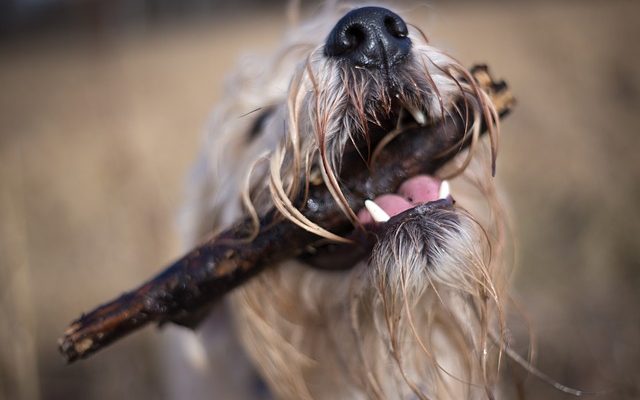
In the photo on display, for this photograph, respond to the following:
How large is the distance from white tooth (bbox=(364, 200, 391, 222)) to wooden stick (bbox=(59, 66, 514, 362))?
2.1 inches

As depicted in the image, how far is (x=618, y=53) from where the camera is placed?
18.9 ft

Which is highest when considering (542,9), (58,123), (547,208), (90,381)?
(542,9)

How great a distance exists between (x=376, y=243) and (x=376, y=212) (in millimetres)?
69

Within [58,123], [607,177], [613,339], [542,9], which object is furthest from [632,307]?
[58,123]

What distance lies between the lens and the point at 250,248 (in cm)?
161

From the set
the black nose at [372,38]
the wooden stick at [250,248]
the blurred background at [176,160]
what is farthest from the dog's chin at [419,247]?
the blurred background at [176,160]

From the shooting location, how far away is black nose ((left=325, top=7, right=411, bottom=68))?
1492 millimetres

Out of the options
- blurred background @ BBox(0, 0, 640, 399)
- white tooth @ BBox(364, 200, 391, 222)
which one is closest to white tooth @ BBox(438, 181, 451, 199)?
white tooth @ BBox(364, 200, 391, 222)

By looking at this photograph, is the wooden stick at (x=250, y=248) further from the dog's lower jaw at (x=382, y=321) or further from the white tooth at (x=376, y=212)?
the dog's lower jaw at (x=382, y=321)

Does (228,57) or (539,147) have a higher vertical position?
(539,147)

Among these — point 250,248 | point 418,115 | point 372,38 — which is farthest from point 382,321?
point 372,38

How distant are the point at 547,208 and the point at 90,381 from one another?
9.59 feet

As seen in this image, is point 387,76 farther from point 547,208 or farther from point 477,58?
point 477,58

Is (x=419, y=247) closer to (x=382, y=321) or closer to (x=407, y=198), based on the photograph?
(x=407, y=198)
